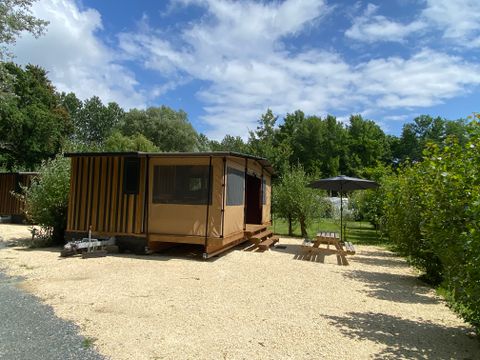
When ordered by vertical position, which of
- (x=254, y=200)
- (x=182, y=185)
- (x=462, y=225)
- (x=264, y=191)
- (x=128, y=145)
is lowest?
(x=462, y=225)

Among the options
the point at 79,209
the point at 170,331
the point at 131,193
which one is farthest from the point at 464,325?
the point at 79,209

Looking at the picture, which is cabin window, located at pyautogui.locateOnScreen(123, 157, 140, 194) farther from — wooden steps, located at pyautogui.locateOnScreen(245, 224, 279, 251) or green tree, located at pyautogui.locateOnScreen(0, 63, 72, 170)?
green tree, located at pyautogui.locateOnScreen(0, 63, 72, 170)

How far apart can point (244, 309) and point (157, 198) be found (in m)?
4.69

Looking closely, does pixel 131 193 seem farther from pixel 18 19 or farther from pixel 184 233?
pixel 18 19

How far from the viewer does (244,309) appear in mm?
4957

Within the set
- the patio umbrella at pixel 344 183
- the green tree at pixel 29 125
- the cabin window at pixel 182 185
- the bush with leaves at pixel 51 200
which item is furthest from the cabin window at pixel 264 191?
the green tree at pixel 29 125

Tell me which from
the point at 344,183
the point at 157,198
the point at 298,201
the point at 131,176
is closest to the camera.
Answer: the point at 157,198

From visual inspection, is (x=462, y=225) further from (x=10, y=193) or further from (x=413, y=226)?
(x=10, y=193)

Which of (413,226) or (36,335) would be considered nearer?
(36,335)

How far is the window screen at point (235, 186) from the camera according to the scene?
9.10 metres

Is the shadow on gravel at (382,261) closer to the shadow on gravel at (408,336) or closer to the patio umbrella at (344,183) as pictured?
the patio umbrella at (344,183)

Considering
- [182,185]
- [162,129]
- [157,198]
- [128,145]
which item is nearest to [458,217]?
[182,185]

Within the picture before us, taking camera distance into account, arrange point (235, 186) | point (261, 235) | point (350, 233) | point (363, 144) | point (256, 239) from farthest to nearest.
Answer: point (363, 144)
point (350, 233)
point (261, 235)
point (256, 239)
point (235, 186)

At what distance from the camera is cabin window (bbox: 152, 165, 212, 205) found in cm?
866
